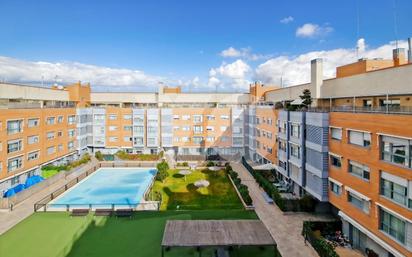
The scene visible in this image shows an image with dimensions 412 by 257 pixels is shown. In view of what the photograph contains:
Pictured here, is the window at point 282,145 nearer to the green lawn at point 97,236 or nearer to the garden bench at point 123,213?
the green lawn at point 97,236

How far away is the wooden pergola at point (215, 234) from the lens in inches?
714

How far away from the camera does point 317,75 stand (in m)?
34.5

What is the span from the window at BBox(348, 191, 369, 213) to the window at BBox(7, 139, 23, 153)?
37.9m

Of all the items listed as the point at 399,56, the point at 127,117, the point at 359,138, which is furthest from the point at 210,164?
the point at 359,138

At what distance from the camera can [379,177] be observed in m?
18.5

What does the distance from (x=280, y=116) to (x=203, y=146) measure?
24117mm

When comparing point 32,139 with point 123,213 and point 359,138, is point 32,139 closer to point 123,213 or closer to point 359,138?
point 123,213

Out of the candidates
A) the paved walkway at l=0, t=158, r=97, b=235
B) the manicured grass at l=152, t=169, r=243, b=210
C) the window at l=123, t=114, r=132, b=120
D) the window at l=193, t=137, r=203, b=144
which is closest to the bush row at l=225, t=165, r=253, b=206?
the manicured grass at l=152, t=169, r=243, b=210

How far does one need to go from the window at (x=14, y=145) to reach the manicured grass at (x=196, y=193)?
18198mm

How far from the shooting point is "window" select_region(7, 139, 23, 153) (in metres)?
36.3

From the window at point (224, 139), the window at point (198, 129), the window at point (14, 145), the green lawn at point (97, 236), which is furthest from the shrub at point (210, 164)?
the window at point (14, 145)

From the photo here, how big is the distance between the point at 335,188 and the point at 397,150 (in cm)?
821

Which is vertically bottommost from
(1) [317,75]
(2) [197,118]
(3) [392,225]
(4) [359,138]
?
(3) [392,225]

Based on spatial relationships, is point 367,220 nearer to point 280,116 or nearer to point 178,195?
point 280,116
